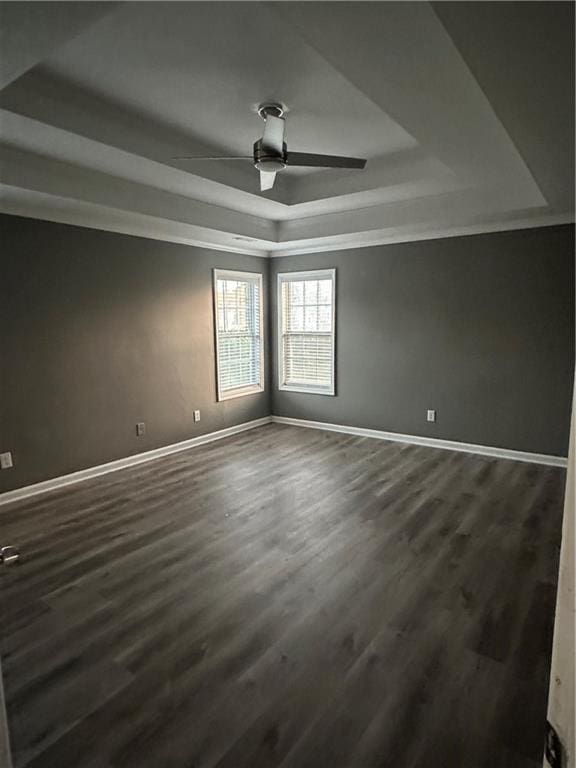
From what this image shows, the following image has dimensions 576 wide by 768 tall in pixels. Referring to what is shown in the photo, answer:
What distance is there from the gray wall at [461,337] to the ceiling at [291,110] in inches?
18.9

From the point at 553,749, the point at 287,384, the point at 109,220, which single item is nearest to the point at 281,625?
the point at 553,749

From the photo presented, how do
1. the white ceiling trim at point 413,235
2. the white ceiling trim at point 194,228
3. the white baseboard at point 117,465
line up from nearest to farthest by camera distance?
the white ceiling trim at point 194,228 < the white baseboard at point 117,465 < the white ceiling trim at point 413,235

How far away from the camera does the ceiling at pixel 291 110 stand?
1.55 metres

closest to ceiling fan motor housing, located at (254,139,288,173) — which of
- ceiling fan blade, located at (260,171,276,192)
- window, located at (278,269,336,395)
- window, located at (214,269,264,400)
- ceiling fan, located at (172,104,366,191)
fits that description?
ceiling fan, located at (172,104,366,191)

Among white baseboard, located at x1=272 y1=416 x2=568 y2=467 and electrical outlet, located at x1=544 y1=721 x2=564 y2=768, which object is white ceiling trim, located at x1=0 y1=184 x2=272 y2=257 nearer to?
white baseboard, located at x1=272 y1=416 x2=568 y2=467

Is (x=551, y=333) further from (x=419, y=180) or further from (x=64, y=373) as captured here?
(x=64, y=373)

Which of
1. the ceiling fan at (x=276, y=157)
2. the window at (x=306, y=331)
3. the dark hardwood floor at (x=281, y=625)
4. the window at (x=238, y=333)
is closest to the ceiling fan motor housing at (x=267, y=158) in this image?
the ceiling fan at (x=276, y=157)

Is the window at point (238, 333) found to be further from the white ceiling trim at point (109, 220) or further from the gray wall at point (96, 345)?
the white ceiling trim at point (109, 220)

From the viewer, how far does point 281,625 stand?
226 centimetres

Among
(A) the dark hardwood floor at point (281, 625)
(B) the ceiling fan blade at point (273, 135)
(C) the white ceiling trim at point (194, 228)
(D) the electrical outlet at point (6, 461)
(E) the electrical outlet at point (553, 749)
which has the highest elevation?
(B) the ceiling fan blade at point (273, 135)

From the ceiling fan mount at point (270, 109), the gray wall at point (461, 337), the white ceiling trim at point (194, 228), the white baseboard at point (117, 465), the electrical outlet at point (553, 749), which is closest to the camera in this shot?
the electrical outlet at point (553, 749)

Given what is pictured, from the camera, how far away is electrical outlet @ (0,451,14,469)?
12.1ft

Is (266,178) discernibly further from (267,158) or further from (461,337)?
(461,337)

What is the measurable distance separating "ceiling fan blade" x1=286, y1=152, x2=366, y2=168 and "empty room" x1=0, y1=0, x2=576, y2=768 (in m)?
0.13
